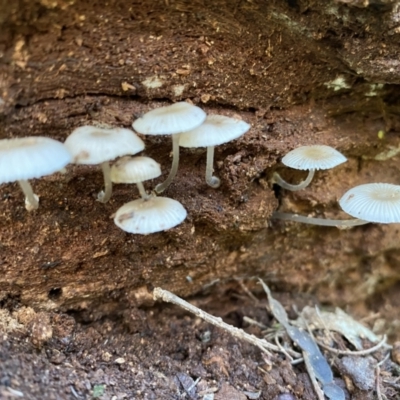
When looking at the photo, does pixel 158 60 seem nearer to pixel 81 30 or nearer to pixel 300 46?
pixel 81 30

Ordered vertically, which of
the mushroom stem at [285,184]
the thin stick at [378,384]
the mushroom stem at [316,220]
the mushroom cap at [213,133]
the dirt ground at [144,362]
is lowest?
the thin stick at [378,384]

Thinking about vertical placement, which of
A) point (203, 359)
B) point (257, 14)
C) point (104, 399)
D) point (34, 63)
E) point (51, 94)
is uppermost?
point (257, 14)

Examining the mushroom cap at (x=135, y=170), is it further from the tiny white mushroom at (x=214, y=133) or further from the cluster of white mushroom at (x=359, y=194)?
the cluster of white mushroom at (x=359, y=194)

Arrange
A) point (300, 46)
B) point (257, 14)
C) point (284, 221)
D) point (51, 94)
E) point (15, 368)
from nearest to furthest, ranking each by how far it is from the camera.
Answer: point (15, 368) → point (51, 94) → point (257, 14) → point (300, 46) → point (284, 221)

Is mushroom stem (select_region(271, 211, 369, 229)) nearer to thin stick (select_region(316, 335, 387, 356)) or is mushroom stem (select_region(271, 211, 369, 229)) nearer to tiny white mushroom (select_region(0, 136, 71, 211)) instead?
thin stick (select_region(316, 335, 387, 356))

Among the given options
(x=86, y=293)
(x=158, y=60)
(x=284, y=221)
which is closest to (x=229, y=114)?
(x=158, y=60)

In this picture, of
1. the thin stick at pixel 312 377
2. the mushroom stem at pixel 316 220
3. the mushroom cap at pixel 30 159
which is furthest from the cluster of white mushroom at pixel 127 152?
the thin stick at pixel 312 377
